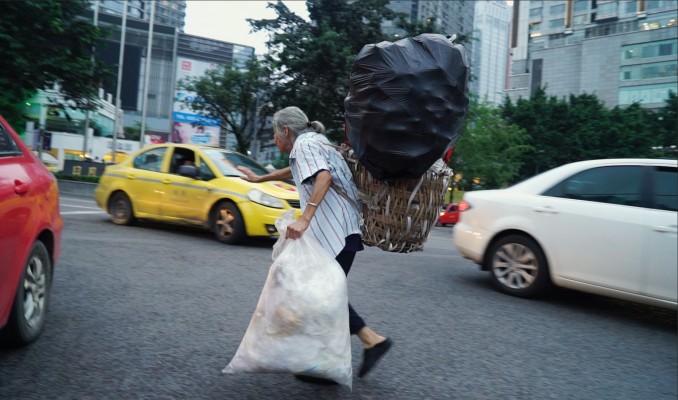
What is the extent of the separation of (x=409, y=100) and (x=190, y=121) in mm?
41759

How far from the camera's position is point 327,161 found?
10.0 feet

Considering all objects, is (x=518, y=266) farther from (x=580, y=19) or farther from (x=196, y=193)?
(x=580, y=19)

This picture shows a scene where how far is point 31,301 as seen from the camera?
3480 millimetres

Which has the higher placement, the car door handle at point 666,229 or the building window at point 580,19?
the building window at point 580,19

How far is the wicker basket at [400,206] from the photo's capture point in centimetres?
304

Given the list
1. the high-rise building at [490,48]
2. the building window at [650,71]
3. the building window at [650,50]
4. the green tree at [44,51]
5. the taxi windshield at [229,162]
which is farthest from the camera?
the high-rise building at [490,48]

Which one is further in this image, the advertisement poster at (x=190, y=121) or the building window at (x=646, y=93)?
the building window at (x=646, y=93)

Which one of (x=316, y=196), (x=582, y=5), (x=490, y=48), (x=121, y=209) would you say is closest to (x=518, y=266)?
(x=316, y=196)

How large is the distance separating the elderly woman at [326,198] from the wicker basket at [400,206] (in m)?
0.07

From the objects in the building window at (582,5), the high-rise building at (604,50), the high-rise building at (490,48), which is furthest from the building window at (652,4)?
the high-rise building at (490,48)

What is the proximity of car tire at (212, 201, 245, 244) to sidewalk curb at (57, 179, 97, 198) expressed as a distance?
14.3 metres

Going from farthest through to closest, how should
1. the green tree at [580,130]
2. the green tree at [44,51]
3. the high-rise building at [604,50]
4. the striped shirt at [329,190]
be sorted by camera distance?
the high-rise building at [604,50], the green tree at [580,130], the green tree at [44,51], the striped shirt at [329,190]

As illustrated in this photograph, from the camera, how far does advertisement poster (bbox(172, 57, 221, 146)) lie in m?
30.8

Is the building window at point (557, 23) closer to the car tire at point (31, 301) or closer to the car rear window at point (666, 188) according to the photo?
the car rear window at point (666, 188)
